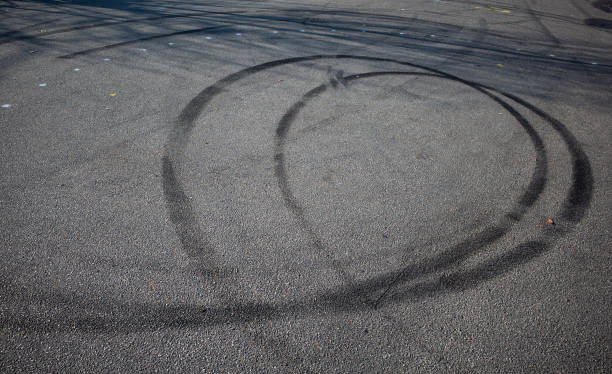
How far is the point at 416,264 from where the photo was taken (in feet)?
9.34

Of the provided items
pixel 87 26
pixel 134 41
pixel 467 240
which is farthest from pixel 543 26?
pixel 87 26

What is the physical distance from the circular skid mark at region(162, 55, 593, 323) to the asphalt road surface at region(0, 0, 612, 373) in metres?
0.02

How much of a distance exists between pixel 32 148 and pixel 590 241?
17.9 feet

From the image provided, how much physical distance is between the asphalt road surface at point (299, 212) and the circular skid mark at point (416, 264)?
17 millimetres

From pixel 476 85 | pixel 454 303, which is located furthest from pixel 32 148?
pixel 476 85

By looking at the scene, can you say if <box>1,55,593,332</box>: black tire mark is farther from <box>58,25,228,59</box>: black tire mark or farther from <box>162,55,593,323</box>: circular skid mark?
<box>58,25,228,59</box>: black tire mark

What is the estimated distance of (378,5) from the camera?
10180 mm

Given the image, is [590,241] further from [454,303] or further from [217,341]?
[217,341]

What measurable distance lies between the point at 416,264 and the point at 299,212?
108 centimetres

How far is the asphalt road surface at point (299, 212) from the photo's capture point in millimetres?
2312

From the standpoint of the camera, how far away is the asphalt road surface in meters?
2.31

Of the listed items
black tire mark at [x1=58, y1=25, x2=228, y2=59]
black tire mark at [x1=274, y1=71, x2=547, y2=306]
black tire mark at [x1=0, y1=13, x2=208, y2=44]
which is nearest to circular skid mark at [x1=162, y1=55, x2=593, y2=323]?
black tire mark at [x1=274, y1=71, x2=547, y2=306]

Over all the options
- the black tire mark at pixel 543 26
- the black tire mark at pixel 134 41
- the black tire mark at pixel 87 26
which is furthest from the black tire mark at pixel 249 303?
the black tire mark at pixel 543 26

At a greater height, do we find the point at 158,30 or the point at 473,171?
the point at 158,30
